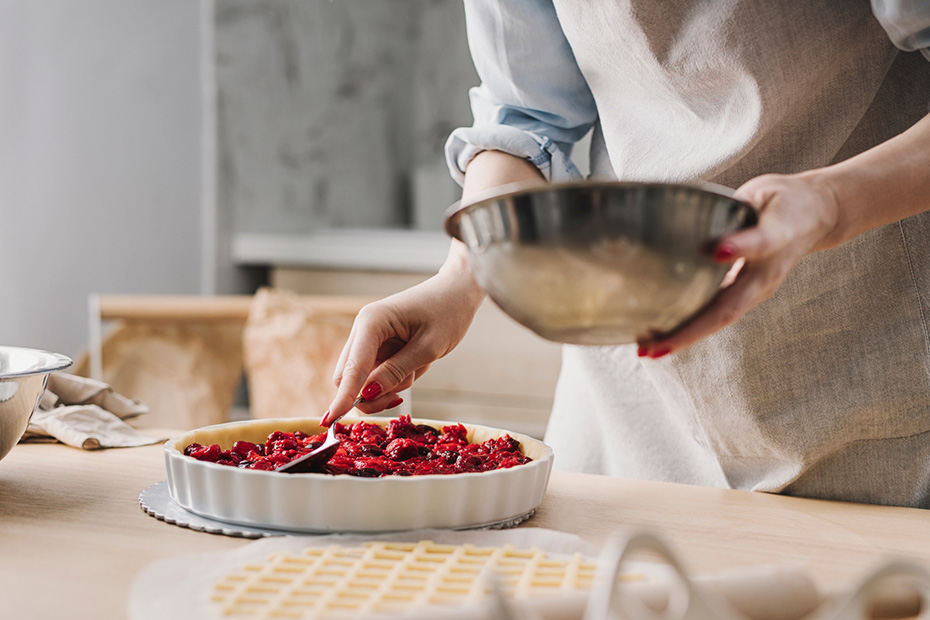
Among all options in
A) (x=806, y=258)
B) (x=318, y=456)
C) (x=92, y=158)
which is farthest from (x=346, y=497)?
(x=92, y=158)

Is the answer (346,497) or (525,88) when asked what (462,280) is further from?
(346,497)

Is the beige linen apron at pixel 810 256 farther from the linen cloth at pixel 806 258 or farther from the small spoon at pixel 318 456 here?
the small spoon at pixel 318 456

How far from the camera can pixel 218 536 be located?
2.27 ft

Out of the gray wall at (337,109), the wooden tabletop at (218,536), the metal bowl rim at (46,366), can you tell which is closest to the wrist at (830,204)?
the wooden tabletop at (218,536)

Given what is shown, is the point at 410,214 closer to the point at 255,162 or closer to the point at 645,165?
the point at 255,162

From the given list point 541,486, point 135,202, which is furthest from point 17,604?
point 135,202

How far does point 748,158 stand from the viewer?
0.93 m

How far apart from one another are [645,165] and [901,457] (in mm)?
420

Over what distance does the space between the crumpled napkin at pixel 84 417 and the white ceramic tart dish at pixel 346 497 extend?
0.32 m

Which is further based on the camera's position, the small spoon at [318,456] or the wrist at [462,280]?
the wrist at [462,280]

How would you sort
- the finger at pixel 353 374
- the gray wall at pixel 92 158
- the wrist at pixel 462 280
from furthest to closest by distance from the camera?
the gray wall at pixel 92 158 → the wrist at pixel 462 280 → the finger at pixel 353 374

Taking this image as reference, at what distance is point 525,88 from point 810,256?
16.1 inches

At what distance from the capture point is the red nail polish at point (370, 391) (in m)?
0.90

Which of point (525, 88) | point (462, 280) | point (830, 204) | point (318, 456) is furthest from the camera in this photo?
point (525, 88)
